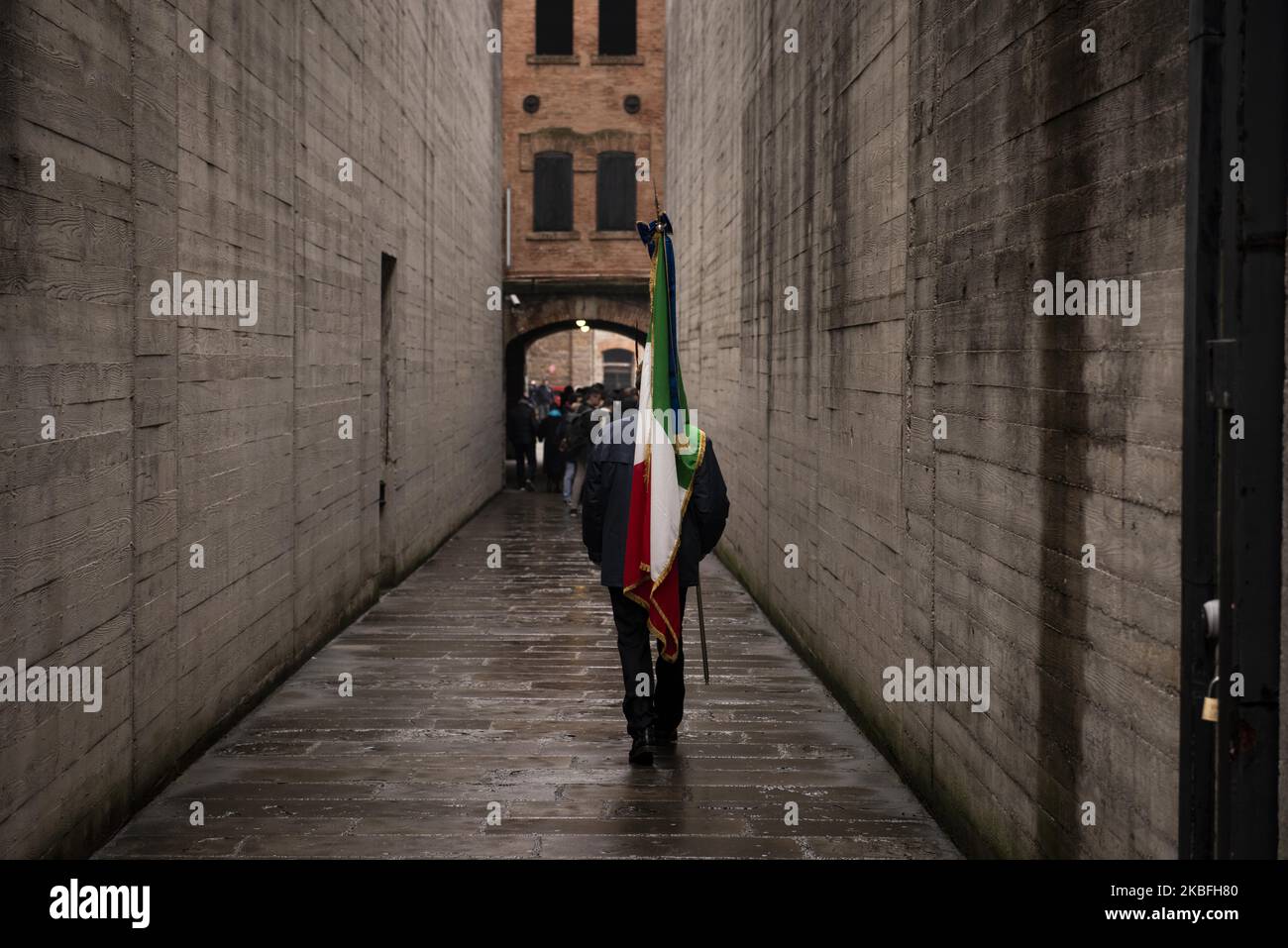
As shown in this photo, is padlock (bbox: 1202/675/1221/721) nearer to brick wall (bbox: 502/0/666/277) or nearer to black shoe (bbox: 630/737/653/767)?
black shoe (bbox: 630/737/653/767)

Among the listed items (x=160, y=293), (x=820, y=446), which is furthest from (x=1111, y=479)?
(x=820, y=446)

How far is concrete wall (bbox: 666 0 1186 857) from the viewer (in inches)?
169

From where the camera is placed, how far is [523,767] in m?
7.69

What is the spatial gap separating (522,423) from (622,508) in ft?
63.7

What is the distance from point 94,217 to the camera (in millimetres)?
6211

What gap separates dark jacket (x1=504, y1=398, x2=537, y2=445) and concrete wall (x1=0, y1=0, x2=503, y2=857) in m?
12.2

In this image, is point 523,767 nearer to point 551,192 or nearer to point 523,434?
point 523,434

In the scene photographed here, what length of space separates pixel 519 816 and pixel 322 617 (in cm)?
480

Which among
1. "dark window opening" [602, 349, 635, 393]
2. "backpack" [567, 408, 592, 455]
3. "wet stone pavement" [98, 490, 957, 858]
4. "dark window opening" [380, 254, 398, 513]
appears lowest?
"wet stone pavement" [98, 490, 957, 858]

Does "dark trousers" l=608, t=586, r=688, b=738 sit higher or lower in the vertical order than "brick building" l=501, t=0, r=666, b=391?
lower

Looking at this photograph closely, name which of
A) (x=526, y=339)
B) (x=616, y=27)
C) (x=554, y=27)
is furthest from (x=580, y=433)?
(x=616, y=27)

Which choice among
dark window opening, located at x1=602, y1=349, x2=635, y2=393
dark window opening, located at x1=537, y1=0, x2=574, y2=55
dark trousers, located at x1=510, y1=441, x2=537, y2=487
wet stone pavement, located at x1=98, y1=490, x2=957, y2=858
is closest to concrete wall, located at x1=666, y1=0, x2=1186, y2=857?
wet stone pavement, located at x1=98, y1=490, x2=957, y2=858

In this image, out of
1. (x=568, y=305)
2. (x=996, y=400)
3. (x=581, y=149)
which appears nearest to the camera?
(x=996, y=400)
